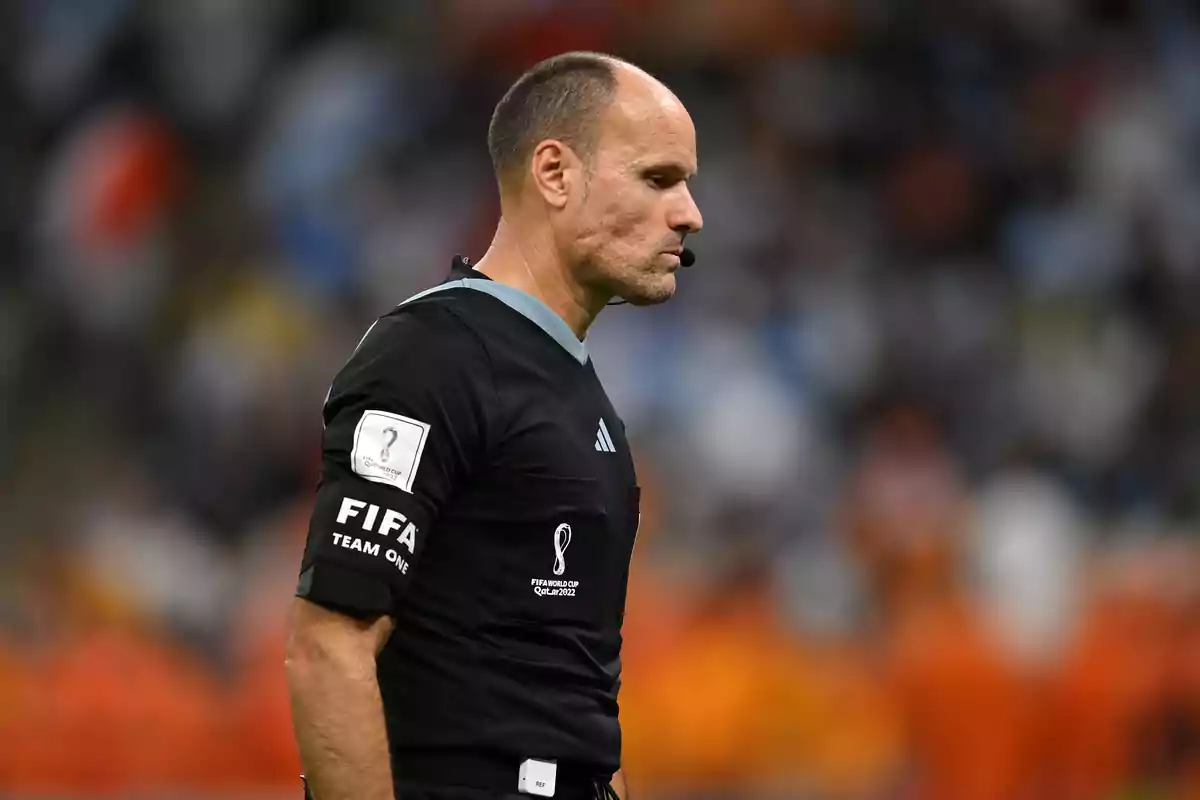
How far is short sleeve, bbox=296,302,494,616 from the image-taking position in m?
2.68

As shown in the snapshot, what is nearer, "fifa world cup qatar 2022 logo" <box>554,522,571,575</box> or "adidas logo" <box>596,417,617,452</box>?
"fifa world cup qatar 2022 logo" <box>554,522,571,575</box>

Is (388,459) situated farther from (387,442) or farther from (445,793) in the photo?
(445,793)

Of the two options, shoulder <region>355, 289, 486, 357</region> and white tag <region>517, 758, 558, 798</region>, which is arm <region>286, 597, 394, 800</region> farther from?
shoulder <region>355, 289, 486, 357</region>

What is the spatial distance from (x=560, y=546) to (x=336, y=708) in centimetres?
46

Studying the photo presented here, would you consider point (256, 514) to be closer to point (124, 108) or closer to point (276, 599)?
point (276, 599)

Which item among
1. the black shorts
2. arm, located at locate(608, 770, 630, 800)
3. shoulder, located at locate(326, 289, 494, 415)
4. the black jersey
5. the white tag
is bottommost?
the black shorts

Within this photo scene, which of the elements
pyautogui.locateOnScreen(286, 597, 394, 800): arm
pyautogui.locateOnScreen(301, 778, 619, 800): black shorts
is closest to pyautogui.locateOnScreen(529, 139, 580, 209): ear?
pyautogui.locateOnScreen(286, 597, 394, 800): arm

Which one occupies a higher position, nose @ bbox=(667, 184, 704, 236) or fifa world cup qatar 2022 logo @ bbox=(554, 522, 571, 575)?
nose @ bbox=(667, 184, 704, 236)

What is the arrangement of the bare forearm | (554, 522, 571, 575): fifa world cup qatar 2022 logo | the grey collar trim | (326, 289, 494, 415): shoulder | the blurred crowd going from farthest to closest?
1. the blurred crowd
2. the grey collar trim
3. (554, 522, 571, 575): fifa world cup qatar 2022 logo
4. (326, 289, 494, 415): shoulder
5. the bare forearm

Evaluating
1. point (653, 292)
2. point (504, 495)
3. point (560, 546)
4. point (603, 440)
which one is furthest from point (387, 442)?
point (653, 292)

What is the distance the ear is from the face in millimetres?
19

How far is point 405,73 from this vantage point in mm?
→ 10891

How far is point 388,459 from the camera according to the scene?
8.87ft

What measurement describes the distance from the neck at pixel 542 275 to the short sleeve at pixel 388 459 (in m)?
0.31
